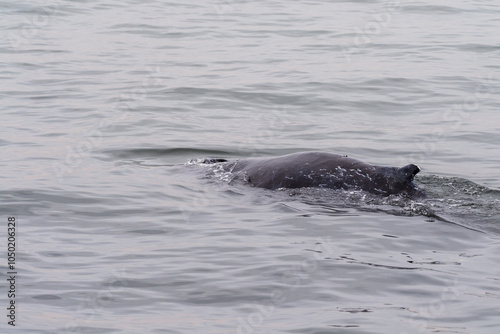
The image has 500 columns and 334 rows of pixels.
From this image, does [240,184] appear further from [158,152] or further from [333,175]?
[158,152]

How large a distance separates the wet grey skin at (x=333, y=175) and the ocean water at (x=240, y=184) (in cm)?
16

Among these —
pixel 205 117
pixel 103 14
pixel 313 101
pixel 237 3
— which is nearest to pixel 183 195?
pixel 205 117

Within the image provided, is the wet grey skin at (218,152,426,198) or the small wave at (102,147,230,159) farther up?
the wet grey skin at (218,152,426,198)

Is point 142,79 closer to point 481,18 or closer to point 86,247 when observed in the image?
point 86,247

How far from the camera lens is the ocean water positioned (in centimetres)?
699

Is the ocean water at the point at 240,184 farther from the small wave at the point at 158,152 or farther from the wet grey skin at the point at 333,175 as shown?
the wet grey skin at the point at 333,175

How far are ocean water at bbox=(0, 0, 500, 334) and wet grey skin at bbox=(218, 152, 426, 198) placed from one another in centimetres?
16

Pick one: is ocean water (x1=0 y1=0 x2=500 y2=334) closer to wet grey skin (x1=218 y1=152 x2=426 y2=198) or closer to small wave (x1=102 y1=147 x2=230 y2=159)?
small wave (x1=102 y1=147 x2=230 y2=159)

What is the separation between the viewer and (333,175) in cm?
968

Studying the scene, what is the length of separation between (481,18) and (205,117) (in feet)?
44.0

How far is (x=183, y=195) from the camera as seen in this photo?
10.4 m

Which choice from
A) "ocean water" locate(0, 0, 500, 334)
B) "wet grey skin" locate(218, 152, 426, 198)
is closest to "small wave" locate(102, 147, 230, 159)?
"ocean water" locate(0, 0, 500, 334)

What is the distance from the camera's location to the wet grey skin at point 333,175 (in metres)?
9.41

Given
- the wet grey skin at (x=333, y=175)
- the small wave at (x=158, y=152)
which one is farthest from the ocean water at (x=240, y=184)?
the wet grey skin at (x=333, y=175)
